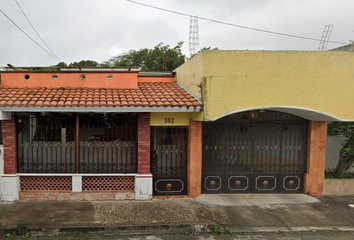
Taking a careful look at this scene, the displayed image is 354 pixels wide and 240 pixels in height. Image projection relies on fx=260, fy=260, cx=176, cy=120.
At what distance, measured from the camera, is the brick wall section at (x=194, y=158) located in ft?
24.3

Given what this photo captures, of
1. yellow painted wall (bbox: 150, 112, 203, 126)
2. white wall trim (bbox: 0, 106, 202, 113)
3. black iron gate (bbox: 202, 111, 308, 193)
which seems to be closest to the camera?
white wall trim (bbox: 0, 106, 202, 113)

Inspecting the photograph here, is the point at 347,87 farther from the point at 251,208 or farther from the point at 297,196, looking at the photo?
the point at 251,208

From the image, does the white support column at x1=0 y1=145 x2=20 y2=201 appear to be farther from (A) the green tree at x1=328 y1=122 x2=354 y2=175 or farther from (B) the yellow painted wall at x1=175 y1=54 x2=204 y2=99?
(A) the green tree at x1=328 y1=122 x2=354 y2=175

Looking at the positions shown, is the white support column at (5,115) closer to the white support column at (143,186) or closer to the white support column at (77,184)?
the white support column at (77,184)

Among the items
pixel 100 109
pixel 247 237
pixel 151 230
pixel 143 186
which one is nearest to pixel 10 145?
pixel 100 109

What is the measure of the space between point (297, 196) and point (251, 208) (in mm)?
1875

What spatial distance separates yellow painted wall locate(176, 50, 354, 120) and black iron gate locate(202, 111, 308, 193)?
1.06 meters

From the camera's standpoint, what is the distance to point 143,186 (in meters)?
7.23

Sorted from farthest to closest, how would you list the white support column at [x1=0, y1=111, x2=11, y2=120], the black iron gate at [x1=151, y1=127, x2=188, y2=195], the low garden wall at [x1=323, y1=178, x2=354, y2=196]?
the low garden wall at [x1=323, y1=178, x2=354, y2=196], the black iron gate at [x1=151, y1=127, x2=188, y2=195], the white support column at [x1=0, y1=111, x2=11, y2=120]

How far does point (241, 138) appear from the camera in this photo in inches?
310

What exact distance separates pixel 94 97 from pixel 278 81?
4929mm

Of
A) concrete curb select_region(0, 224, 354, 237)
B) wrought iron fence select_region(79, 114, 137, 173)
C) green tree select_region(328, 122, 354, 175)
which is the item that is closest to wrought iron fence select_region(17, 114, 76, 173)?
wrought iron fence select_region(79, 114, 137, 173)

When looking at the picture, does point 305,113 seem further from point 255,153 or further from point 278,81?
point 255,153

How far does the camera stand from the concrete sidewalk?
5.64m
